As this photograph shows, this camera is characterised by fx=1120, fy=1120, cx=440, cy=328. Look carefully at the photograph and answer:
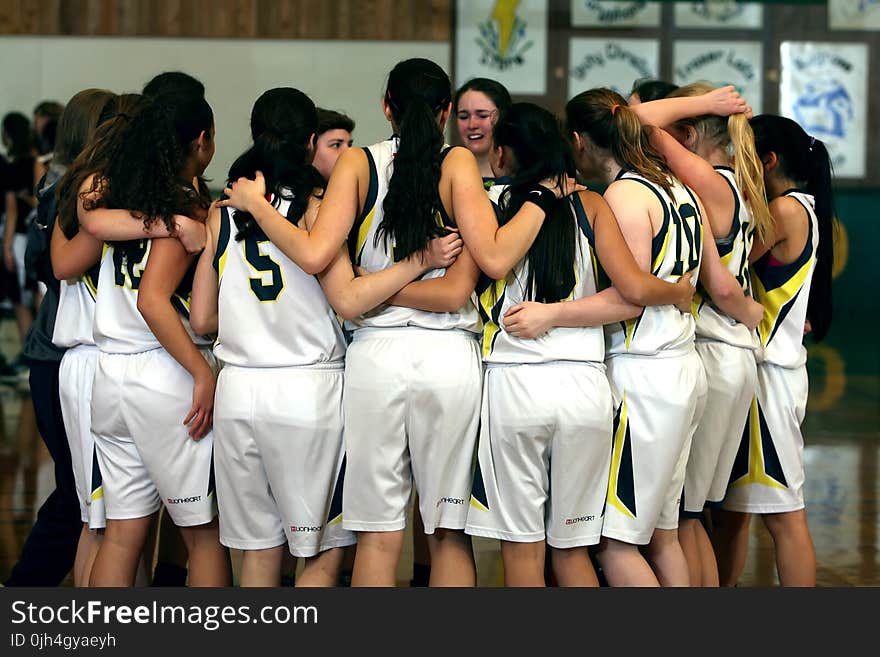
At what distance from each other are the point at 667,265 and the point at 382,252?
2.37ft

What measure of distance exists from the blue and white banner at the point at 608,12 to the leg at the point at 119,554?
8.62 meters

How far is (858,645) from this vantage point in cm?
231

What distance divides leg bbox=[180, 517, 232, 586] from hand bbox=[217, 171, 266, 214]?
823 millimetres

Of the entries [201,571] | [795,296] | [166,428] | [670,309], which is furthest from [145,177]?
[795,296]

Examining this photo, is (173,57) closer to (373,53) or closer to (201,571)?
(373,53)

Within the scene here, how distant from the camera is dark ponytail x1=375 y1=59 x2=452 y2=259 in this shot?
8.58ft

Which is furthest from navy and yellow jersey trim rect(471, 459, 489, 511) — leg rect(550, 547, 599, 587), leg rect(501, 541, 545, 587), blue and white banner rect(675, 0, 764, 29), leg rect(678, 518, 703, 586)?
blue and white banner rect(675, 0, 764, 29)

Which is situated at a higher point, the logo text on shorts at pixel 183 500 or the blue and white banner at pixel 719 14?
the blue and white banner at pixel 719 14

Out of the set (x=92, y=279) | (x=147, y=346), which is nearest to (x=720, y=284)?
(x=147, y=346)

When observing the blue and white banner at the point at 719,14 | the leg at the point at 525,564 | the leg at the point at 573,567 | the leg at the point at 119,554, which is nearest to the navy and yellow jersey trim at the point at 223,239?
the leg at the point at 119,554

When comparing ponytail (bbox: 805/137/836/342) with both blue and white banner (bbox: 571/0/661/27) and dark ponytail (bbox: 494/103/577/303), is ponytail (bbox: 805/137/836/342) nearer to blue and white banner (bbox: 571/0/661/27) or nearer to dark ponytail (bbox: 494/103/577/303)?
dark ponytail (bbox: 494/103/577/303)

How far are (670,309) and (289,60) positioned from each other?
26.2 ft

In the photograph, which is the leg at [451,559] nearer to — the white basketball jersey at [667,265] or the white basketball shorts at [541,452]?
the white basketball shorts at [541,452]

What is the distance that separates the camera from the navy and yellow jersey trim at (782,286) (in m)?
3.21
